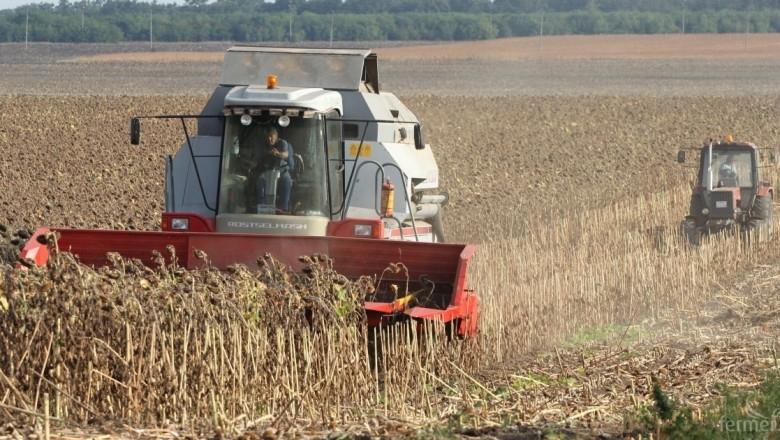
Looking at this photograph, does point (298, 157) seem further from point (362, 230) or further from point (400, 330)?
point (400, 330)

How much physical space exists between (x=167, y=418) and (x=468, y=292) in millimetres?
2810

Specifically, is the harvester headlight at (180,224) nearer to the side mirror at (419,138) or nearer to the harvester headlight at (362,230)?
the harvester headlight at (362,230)

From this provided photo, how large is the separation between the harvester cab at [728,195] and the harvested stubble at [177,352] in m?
8.60

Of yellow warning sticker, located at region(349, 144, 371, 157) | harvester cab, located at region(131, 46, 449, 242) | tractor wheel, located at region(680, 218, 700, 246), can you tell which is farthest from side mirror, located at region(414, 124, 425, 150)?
tractor wheel, located at region(680, 218, 700, 246)

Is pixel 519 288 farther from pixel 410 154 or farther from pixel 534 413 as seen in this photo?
pixel 534 413

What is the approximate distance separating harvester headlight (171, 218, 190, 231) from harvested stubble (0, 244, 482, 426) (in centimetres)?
255

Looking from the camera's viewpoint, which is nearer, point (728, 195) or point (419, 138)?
point (419, 138)

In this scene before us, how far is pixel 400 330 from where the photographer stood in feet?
25.4

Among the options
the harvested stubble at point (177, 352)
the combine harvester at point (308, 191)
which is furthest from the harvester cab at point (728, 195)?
the harvested stubble at point (177, 352)

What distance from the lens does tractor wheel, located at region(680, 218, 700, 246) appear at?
1456 centimetres

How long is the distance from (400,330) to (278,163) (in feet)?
7.59

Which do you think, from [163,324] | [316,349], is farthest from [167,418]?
[316,349]

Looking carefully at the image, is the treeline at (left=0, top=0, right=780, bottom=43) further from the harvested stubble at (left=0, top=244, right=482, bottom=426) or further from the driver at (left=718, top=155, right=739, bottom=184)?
the harvested stubble at (left=0, top=244, right=482, bottom=426)

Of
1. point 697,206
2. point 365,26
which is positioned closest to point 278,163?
point 697,206
